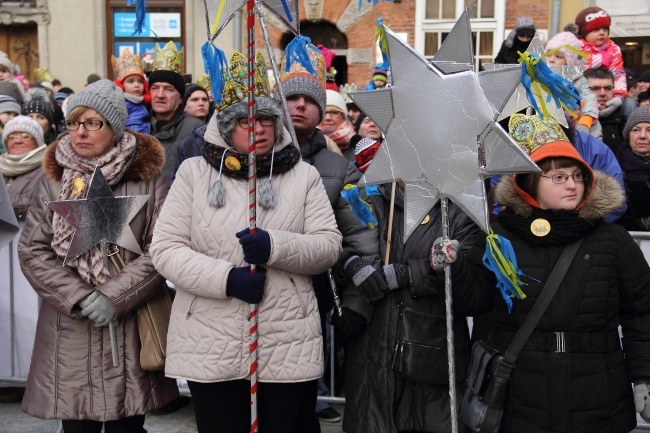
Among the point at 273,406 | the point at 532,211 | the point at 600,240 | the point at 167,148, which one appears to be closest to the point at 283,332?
the point at 273,406

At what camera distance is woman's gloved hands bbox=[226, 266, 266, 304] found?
2.96m

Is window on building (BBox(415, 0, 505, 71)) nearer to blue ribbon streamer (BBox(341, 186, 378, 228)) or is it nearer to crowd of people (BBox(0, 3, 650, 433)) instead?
crowd of people (BBox(0, 3, 650, 433))

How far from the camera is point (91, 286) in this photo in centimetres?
337

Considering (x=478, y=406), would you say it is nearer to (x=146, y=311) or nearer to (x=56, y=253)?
(x=146, y=311)

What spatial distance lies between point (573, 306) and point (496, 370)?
0.38m

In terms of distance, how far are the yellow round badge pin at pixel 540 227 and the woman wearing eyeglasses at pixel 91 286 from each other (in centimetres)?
158

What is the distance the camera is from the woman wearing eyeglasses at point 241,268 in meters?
3.01

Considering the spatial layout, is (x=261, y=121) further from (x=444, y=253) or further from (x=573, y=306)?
(x=573, y=306)

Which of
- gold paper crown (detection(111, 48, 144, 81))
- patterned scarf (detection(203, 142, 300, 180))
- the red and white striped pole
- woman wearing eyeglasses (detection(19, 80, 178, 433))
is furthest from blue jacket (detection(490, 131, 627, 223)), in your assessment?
gold paper crown (detection(111, 48, 144, 81))

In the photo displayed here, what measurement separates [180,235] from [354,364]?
104 centimetres

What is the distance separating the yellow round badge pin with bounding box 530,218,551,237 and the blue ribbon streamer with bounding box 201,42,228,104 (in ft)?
4.42

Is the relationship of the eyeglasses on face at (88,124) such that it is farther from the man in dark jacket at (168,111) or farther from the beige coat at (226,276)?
the man in dark jacket at (168,111)

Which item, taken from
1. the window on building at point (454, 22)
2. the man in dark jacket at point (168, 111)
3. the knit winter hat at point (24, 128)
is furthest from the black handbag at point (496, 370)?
the window on building at point (454, 22)

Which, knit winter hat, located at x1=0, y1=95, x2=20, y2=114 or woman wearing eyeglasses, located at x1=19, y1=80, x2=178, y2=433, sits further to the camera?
knit winter hat, located at x1=0, y1=95, x2=20, y2=114
